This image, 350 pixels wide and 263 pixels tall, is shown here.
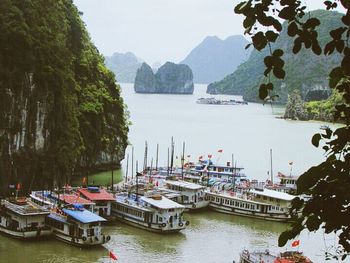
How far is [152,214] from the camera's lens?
28609mm

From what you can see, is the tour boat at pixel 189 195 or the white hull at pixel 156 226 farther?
the tour boat at pixel 189 195

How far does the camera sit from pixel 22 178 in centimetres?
3312

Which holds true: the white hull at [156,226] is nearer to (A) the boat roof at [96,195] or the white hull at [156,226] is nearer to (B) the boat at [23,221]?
(A) the boat roof at [96,195]

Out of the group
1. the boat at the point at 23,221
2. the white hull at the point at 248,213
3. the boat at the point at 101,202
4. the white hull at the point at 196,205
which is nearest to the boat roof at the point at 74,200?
the boat at the point at 101,202

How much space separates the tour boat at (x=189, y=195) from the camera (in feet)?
113

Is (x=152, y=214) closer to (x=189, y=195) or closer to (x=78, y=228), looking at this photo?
(x=78, y=228)

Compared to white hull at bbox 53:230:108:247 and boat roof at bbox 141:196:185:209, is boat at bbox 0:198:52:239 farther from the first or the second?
boat roof at bbox 141:196:185:209

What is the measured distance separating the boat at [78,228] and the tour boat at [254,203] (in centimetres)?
1155

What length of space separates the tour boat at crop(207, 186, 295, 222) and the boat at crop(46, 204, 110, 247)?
11.5 metres

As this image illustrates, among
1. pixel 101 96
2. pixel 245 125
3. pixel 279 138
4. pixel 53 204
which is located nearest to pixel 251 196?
pixel 53 204

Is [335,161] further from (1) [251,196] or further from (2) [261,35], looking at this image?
(1) [251,196]

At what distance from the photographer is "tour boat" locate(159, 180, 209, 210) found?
34438 millimetres

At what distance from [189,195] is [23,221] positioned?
1260cm

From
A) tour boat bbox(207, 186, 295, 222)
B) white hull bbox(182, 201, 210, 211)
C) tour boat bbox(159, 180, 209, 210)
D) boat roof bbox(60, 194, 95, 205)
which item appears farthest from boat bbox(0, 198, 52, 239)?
tour boat bbox(207, 186, 295, 222)
